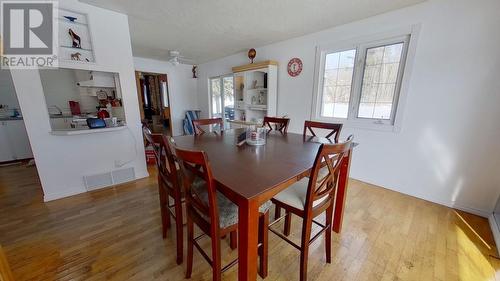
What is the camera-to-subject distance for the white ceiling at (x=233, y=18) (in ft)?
6.72

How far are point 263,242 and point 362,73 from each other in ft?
8.40

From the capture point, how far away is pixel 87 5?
81.4 inches

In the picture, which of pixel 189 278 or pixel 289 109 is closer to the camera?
pixel 189 278

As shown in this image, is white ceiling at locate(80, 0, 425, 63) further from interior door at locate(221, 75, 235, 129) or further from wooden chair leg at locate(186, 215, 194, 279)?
wooden chair leg at locate(186, 215, 194, 279)

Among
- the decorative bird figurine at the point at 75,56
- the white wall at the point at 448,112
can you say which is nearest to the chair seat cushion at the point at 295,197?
the white wall at the point at 448,112

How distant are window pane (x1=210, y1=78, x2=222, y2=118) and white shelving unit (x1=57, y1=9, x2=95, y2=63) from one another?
301 centimetres

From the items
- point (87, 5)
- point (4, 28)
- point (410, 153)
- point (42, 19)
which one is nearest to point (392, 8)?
point (410, 153)

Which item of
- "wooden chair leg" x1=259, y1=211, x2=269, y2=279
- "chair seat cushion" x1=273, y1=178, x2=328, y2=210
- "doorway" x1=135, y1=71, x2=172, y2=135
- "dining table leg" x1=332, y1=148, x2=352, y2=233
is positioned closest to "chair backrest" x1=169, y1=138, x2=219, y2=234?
"wooden chair leg" x1=259, y1=211, x2=269, y2=279

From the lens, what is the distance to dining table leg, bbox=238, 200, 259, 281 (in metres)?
0.80

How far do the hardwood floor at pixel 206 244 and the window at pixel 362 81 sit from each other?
1194mm

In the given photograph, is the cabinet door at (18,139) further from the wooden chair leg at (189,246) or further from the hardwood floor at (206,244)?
the wooden chair leg at (189,246)

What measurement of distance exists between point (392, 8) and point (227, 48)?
2.76 meters

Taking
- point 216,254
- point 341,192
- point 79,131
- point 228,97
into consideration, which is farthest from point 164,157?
point 228,97

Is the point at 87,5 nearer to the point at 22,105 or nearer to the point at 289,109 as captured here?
the point at 22,105
